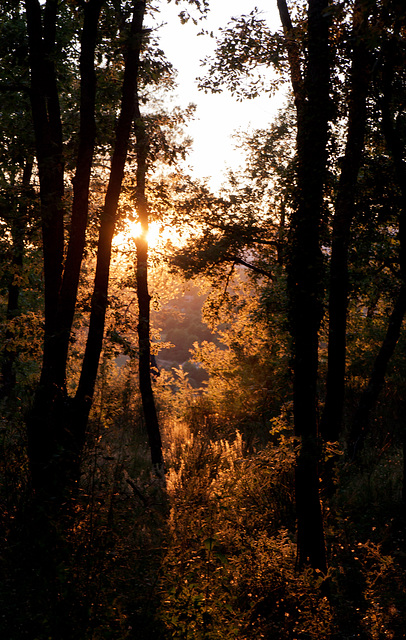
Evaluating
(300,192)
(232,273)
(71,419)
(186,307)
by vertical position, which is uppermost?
(186,307)

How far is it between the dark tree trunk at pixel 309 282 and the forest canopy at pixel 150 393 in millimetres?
21

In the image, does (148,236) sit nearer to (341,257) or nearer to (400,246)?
(341,257)

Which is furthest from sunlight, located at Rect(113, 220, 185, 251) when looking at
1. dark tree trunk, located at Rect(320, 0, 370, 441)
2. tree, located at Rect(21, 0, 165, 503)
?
dark tree trunk, located at Rect(320, 0, 370, 441)

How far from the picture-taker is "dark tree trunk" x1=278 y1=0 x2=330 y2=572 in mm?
4855

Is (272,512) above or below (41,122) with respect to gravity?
below

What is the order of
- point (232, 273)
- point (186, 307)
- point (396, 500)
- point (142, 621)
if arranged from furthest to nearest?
1. point (186, 307)
2. point (232, 273)
3. point (396, 500)
4. point (142, 621)

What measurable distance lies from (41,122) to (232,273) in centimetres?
892

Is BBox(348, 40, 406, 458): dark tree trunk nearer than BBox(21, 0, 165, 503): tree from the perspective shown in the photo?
No

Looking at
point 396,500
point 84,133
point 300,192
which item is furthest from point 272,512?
point 84,133

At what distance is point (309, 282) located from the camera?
4922 mm

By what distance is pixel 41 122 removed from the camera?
6.69m

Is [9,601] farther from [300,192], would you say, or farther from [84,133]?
[84,133]

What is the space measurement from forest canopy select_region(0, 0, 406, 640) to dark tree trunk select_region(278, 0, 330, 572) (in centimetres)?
2

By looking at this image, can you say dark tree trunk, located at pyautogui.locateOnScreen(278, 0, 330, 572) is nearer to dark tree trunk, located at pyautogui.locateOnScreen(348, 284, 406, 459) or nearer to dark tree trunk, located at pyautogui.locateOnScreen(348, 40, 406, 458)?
dark tree trunk, located at pyautogui.locateOnScreen(348, 40, 406, 458)
